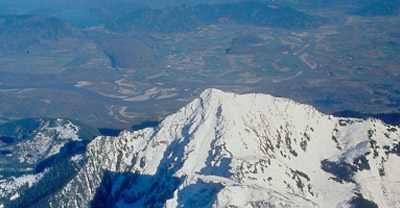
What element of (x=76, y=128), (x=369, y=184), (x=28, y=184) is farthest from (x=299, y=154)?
(x=76, y=128)

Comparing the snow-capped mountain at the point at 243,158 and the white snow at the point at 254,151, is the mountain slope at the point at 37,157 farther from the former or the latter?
the white snow at the point at 254,151

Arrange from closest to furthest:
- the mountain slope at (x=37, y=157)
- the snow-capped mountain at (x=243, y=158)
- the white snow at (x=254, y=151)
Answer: the white snow at (x=254, y=151), the snow-capped mountain at (x=243, y=158), the mountain slope at (x=37, y=157)

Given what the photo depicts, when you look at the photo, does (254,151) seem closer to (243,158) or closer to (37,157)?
(243,158)

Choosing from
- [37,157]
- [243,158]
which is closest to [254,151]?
[243,158]

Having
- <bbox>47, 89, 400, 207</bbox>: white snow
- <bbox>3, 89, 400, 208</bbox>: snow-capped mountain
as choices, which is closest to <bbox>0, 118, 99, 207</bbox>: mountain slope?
<bbox>3, 89, 400, 208</bbox>: snow-capped mountain

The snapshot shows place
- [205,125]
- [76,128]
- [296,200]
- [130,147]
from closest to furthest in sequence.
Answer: [296,200] < [205,125] < [130,147] < [76,128]

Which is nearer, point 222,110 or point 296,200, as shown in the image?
point 296,200

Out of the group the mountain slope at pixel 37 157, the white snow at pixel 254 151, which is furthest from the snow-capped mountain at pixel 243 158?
the mountain slope at pixel 37 157

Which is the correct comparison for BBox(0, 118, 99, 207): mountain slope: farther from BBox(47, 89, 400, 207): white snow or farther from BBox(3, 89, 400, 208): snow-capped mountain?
BBox(47, 89, 400, 207): white snow

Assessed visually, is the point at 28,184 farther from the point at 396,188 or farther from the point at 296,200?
the point at 396,188
